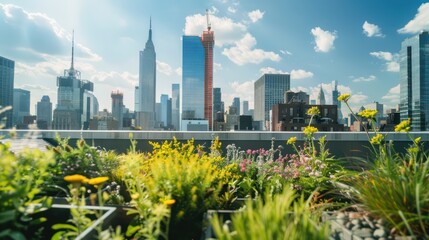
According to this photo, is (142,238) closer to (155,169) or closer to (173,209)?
(173,209)

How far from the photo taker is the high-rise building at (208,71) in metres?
147

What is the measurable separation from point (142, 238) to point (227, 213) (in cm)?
67

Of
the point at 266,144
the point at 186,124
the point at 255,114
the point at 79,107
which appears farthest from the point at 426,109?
the point at 79,107

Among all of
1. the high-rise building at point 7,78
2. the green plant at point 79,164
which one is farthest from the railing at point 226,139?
the high-rise building at point 7,78

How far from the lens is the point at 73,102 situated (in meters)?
138

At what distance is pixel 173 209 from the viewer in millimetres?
1956

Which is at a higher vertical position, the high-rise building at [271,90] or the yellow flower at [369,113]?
the high-rise building at [271,90]

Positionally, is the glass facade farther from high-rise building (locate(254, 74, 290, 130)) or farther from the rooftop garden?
the rooftop garden

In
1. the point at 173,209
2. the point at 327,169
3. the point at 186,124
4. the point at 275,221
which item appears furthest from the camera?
the point at 186,124

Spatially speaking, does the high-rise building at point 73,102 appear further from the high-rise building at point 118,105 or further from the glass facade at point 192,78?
the glass facade at point 192,78

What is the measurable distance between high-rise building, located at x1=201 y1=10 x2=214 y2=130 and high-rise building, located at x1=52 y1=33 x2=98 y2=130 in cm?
5934

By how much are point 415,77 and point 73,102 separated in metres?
168

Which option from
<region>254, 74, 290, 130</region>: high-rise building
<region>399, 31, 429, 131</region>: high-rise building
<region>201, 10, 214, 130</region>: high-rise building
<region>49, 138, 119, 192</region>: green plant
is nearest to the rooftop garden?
<region>49, 138, 119, 192</region>: green plant

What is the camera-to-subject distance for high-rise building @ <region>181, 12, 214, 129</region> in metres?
147
